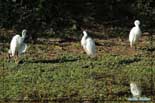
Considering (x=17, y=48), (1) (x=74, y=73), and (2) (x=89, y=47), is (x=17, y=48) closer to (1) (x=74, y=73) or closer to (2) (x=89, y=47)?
(2) (x=89, y=47)

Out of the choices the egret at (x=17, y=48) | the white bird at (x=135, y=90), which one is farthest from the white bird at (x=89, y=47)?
the white bird at (x=135, y=90)

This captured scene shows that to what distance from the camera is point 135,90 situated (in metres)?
11.9

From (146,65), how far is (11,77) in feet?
10.8

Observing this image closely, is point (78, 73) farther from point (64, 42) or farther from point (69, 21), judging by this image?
point (69, 21)

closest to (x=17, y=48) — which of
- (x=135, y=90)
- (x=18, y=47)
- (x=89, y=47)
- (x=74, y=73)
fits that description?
(x=18, y=47)

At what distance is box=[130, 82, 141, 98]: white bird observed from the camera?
11.4m

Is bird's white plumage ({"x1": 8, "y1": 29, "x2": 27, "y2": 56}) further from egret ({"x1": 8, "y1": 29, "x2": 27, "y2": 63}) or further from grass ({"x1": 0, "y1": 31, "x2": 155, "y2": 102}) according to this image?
grass ({"x1": 0, "y1": 31, "x2": 155, "y2": 102})

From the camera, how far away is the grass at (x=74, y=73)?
11.7 m

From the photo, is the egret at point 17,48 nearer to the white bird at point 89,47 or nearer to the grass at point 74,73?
the grass at point 74,73

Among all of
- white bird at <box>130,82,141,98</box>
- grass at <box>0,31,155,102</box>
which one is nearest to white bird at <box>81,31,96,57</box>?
grass at <box>0,31,155,102</box>

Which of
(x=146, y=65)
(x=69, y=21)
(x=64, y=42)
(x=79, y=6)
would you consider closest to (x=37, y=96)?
(x=146, y=65)

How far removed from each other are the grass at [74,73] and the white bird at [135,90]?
110mm

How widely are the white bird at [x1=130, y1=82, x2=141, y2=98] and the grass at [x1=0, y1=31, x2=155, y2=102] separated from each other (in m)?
0.11

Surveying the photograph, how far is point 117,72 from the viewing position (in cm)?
1376
